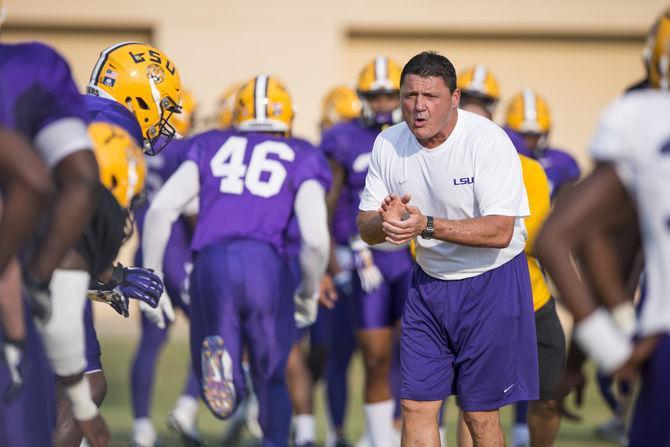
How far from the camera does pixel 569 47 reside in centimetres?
1518

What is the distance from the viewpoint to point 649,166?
10.9ft

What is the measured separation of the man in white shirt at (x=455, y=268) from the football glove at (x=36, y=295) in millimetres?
1674

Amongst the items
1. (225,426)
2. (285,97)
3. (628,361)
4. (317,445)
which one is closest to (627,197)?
(628,361)

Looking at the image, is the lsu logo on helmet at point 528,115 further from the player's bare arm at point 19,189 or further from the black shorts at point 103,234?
the player's bare arm at point 19,189

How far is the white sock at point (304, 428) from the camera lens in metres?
7.51

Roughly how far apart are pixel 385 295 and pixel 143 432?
6.02ft

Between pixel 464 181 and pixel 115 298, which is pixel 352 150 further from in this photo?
pixel 115 298

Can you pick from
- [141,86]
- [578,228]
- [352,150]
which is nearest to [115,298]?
[141,86]

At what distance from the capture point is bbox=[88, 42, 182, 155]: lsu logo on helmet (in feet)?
18.0

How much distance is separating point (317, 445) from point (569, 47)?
7.98 meters

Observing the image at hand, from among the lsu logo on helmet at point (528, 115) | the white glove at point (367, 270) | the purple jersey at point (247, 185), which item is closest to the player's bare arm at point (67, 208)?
the purple jersey at point (247, 185)

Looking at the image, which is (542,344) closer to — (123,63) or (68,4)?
(123,63)

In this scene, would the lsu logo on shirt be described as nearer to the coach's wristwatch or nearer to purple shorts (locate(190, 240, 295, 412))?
the coach's wristwatch

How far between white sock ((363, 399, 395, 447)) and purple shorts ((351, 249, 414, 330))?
51cm
